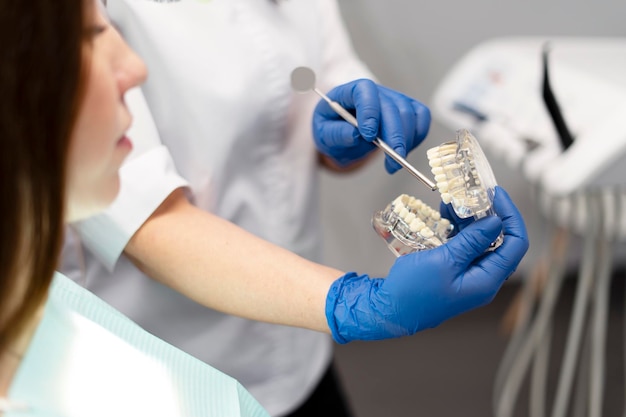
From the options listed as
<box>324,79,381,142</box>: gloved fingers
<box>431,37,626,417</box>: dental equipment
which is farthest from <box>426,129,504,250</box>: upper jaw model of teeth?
<box>431,37,626,417</box>: dental equipment

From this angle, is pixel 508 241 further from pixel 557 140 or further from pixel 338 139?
pixel 557 140

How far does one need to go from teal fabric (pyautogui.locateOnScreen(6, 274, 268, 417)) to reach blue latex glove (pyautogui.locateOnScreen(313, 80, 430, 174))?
11.2 inches

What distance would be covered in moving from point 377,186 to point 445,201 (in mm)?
1045

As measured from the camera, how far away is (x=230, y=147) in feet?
2.48

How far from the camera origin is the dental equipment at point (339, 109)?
59 cm

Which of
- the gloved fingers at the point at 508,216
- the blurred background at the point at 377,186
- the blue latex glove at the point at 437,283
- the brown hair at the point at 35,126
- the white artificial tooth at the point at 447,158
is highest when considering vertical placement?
the brown hair at the point at 35,126

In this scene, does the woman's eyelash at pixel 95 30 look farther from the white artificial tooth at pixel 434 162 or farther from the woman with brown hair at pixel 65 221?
the white artificial tooth at pixel 434 162

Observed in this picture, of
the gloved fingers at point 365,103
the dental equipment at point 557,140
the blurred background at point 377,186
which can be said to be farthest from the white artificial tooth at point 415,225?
the blurred background at point 377,186

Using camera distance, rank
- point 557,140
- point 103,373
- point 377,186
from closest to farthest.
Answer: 1. point 103,373
2. point 557,140
3. point 377,186

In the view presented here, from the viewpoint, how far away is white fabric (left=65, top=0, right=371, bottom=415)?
0.67 meters

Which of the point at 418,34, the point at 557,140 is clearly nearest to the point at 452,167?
the point at 557,140

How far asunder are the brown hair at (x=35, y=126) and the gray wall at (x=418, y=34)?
1.24 meters

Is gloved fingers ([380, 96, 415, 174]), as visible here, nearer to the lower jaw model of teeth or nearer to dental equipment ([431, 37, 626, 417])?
the lower jaw model of teeth

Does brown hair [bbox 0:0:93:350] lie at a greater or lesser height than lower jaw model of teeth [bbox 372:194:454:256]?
greater
